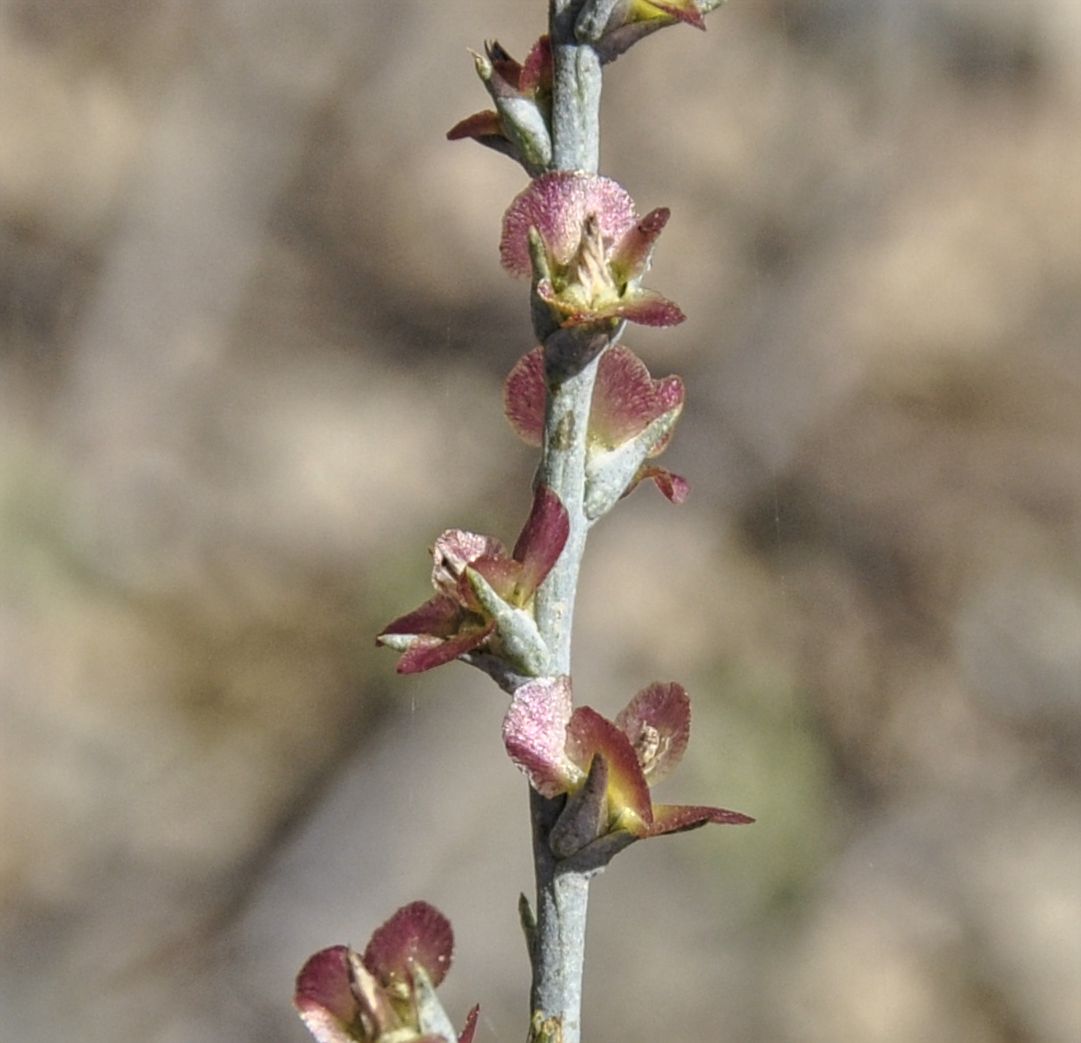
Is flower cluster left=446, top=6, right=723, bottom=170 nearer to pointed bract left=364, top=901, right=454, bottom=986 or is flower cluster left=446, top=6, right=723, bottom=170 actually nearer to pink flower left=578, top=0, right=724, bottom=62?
pink flower left=578, top=0, right=724, bottom=62

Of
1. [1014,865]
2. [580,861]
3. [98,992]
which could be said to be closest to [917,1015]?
[1014,865]

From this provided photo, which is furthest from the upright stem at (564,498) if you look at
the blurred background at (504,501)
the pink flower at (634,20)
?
the blurred background at (504,501)

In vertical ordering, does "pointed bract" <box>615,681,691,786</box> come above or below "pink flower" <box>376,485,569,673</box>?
below

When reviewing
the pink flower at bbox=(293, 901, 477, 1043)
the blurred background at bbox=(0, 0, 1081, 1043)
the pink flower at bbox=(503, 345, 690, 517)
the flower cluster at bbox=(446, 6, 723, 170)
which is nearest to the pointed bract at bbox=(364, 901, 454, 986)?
the pink flower at bbox=(293, 901, 477, 1043)

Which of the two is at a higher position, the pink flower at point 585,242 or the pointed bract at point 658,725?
the pink flower at point 585,242

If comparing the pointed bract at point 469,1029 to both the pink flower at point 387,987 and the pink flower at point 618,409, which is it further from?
the pink flower at point 618,409

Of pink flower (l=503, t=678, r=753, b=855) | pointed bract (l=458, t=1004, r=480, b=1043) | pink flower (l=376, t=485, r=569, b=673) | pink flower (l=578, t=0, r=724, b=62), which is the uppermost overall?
pink flower (l=578, t=0, r=724, b=62)

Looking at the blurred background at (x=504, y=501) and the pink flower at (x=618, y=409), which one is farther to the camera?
the blurred background at (x=504, y=501)

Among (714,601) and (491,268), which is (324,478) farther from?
(714,601)
